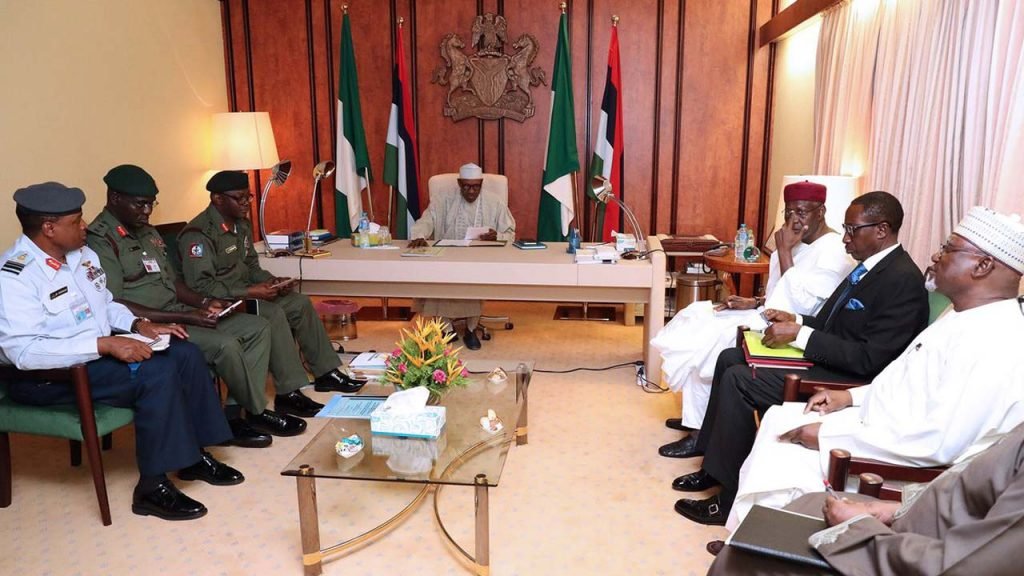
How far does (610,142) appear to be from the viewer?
5.30 meters

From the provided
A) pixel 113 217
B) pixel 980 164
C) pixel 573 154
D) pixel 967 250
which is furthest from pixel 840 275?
pixel 113 217

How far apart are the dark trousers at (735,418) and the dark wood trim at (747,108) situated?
3188 millimetres

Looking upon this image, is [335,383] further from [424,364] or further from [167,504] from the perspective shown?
[424,364]

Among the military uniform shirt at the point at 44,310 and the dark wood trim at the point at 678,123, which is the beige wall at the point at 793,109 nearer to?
the dark wood trim at the point at 678,123

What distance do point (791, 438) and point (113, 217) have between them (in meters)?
2.83

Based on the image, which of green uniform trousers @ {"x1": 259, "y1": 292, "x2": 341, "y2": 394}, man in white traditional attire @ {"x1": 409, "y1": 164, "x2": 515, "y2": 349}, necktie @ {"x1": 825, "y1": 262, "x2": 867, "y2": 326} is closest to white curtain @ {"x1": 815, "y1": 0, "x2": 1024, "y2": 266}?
necktie @ {"x1": 825, "y1": 262, "x2": 867, "y2": 326}

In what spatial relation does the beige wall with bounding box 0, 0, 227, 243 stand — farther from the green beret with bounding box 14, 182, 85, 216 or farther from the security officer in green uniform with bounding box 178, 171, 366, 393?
the green beret with bounding box 14, 182, 85, 216

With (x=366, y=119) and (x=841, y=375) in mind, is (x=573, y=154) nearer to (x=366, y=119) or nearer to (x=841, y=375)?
(x=366, y=119)

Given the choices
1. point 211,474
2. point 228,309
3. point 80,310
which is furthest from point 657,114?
point 80,310

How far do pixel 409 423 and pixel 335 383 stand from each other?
167cm

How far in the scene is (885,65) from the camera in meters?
3.51

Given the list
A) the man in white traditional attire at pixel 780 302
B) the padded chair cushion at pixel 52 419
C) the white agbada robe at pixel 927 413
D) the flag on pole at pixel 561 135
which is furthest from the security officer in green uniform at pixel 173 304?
the flag on pole at pixel 561 135

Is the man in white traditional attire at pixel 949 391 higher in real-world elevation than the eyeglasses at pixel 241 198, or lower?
lower

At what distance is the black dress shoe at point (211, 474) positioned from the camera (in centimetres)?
286
